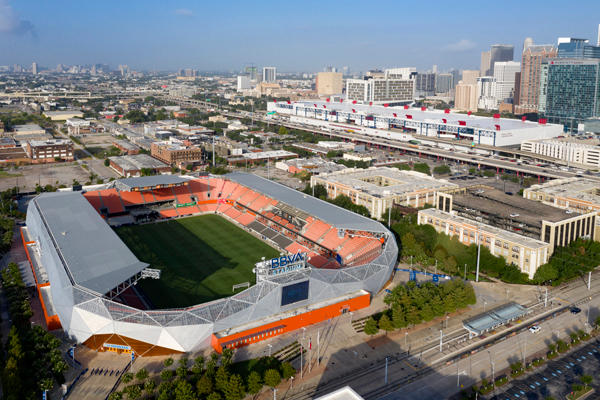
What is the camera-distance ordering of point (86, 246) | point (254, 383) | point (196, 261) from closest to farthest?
1. point (254, 383)
2. point (86, 246)
3. point (196, 261)

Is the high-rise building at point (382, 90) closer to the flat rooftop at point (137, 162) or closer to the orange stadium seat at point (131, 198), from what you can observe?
the flat rooftop at point (137, 162)

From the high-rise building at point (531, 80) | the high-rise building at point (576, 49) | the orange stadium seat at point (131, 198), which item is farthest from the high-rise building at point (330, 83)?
the orange stadium seat at point (131, 198)

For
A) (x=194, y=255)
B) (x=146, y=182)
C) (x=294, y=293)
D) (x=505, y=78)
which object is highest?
(x=505, y=78)

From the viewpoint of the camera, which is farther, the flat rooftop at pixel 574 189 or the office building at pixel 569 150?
the office building at pixel 569 150

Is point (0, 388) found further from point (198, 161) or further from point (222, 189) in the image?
point (198, 161)

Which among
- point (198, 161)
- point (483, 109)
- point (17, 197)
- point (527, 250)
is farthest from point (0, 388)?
point (483, 109)

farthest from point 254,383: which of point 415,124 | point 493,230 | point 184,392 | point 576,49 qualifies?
point 576,49

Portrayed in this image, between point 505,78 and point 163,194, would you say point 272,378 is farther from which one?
point 505,78

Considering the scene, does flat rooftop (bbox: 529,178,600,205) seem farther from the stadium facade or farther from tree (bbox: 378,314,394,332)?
the stadium facade
